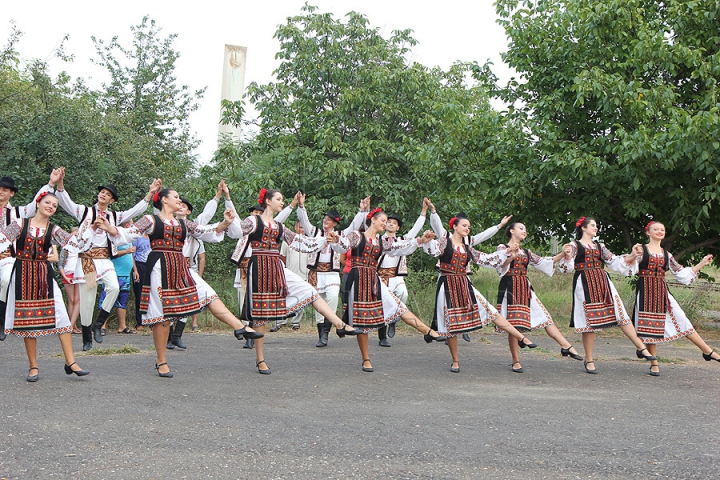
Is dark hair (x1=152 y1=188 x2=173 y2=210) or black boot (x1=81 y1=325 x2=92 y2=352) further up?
dark hair (x1=152 y1=188 x2=173 y2=210)

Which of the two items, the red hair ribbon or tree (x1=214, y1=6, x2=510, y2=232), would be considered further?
tree (x1=214, y1=6, x2=510, y2=232)

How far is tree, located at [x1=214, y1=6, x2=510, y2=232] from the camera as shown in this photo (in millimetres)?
14648

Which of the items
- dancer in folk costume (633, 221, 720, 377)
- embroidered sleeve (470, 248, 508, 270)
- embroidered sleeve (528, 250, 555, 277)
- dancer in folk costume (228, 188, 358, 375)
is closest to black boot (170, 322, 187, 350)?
dancer in folk costume (228, 188, 358, 375)

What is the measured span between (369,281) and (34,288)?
10.8 ft

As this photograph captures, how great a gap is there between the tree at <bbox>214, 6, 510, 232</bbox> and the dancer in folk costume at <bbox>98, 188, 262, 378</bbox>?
23.2 ft

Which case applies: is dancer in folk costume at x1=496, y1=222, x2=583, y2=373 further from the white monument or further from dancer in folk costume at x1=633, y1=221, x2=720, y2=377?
the white monument

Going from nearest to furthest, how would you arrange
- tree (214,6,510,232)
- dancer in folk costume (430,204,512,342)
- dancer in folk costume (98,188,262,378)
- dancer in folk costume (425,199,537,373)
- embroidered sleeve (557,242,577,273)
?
dancer in folk costume (98,188,262,378), dancer in folk costume (425,199,537,373), dancer in folk costume (430,204,512,342), embroidered sleeve (557,242,577,273), tree (214,6,510,232)

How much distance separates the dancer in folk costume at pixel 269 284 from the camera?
754cm

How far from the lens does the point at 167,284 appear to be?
702 centimetres

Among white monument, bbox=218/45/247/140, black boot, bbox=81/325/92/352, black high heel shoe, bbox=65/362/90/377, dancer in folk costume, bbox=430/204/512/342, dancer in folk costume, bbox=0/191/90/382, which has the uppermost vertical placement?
white monument, bbox=218/45/247/140

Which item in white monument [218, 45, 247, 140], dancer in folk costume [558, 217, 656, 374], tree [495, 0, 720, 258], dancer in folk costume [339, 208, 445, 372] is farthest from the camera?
white monument [218, 45, 247, 140]

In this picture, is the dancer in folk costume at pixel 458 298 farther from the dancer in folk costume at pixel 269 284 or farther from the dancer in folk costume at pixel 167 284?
the dancer in folk costume at pixel 167 284

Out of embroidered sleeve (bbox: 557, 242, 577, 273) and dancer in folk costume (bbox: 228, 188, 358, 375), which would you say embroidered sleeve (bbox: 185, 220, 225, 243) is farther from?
embroidered sleeve (bbox: 557, 242, 577, 273)

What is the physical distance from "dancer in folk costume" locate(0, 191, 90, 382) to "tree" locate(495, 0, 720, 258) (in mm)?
7683
